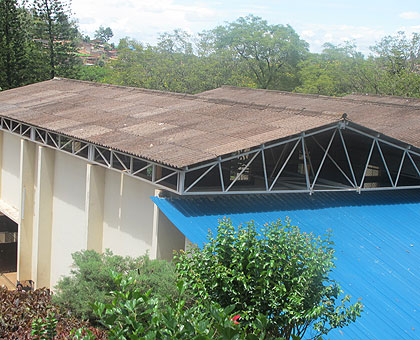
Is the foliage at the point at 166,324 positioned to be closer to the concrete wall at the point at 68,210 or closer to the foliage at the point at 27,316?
the foliage at the point at 27,316

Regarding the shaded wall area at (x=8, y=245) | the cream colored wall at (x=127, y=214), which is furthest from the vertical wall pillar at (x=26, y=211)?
the cream colored wall at (x=127, y=214)

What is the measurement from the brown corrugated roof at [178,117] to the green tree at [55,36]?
41.2 ft

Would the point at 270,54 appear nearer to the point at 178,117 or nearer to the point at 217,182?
the point at 178,117

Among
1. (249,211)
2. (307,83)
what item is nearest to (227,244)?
(249,211)

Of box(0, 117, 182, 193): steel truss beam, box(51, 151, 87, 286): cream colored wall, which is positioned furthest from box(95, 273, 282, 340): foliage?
box(51, 151, 87, 286): cream colored wall

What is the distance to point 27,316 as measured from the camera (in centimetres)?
770

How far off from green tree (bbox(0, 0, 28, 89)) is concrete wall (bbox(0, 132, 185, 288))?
1388 centimetres

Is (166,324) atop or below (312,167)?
atop

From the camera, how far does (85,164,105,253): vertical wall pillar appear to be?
13289 millimetres

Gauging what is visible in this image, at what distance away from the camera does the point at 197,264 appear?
21.1 feet

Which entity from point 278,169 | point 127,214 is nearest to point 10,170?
point 127,214

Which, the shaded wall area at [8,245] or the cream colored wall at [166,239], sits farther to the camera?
the shaded wall area at [8,245]

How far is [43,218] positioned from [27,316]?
860 cm

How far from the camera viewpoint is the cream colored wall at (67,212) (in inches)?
570
